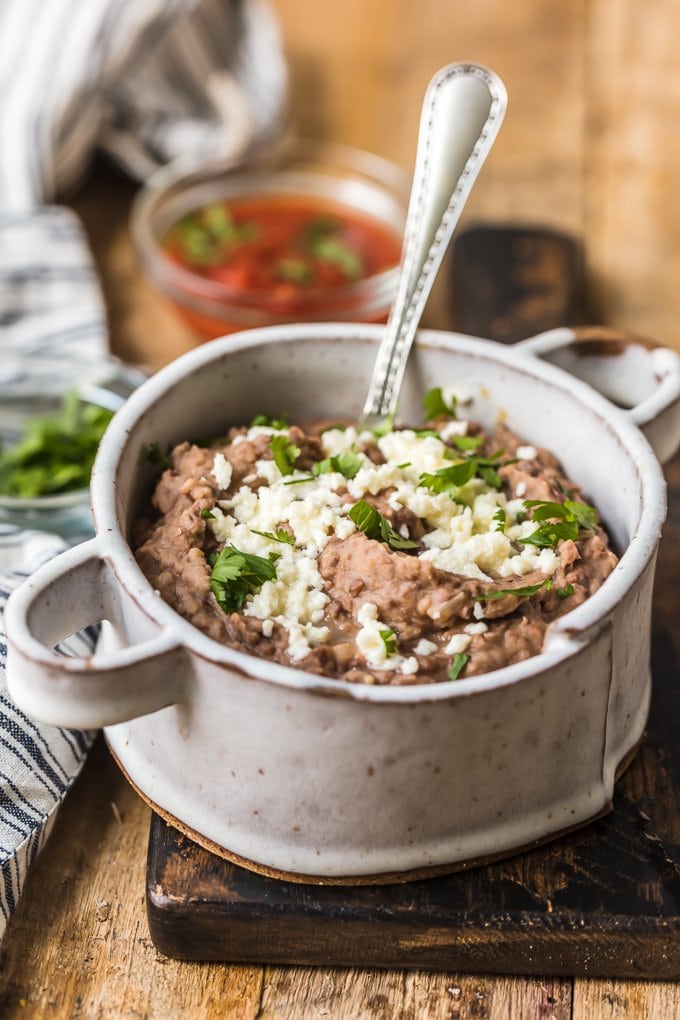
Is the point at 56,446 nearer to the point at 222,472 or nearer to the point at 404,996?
the point at 222,472

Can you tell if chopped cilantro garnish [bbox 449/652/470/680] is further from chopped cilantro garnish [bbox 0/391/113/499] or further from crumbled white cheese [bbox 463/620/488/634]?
chopped cilantro garnish [bbox 0/391/113/499]

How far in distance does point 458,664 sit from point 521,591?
16 centimetres

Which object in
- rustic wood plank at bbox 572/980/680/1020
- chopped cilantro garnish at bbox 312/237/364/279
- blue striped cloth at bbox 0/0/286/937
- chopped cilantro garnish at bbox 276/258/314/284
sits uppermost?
blue striped cloth at bbox 0/0/286/937

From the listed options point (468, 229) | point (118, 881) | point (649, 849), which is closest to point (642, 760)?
point (649, 849)

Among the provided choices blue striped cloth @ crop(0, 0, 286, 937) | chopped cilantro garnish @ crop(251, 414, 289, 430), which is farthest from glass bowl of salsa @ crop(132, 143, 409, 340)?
chopped cilantro garnish @ crop(251, 414, 289, 430)

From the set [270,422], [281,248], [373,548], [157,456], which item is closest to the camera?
[373,548]

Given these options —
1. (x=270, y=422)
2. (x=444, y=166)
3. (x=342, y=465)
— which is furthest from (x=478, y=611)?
(x=444, y=166)

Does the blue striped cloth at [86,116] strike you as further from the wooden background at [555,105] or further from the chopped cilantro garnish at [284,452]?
the chopped cilantro garnish at [284,452]

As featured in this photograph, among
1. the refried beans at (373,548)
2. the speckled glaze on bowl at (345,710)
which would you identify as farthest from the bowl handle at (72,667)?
the refried beans at (373,548)

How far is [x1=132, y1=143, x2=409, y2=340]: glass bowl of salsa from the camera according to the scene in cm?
312

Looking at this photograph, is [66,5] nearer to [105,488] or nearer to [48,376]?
[48,376]

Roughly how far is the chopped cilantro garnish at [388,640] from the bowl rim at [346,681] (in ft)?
0.25

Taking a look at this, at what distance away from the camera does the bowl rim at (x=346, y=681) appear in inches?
63.3

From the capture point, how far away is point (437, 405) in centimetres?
225
